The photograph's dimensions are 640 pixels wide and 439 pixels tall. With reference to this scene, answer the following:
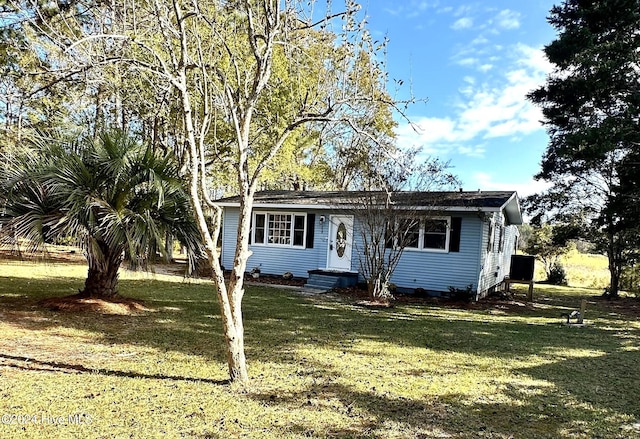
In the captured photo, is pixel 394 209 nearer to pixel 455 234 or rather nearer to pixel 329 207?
pixel 455 234

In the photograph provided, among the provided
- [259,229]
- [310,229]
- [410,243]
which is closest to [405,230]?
[410,243]

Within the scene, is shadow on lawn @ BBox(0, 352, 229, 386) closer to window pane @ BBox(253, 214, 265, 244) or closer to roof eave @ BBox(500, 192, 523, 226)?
window pane @ BBox(253, 214, 265, 244)

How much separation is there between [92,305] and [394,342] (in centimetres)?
483

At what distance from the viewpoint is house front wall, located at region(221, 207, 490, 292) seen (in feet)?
37.2

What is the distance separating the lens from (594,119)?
12.2 meters

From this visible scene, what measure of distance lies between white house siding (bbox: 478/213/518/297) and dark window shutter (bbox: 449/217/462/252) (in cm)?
64

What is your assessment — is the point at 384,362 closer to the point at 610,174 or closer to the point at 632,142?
the point at 632,142

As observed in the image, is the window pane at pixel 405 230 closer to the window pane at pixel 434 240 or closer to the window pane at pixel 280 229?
the window pane at pixel 434 240

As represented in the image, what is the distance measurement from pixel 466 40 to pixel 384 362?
10.4 metres

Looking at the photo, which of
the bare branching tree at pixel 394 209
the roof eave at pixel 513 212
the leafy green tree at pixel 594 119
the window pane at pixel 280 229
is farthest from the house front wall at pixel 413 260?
the leafy green tree at pixel 594 119

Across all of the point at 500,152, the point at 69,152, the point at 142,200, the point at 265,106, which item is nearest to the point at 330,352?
the point at 142,200

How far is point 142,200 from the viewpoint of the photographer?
676 centimetres

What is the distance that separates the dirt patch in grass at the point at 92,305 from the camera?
22.2 ft

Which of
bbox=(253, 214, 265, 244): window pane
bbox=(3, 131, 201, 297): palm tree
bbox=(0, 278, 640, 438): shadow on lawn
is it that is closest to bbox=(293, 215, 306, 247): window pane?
bbox=(253, 214, 265, 244): window pane
